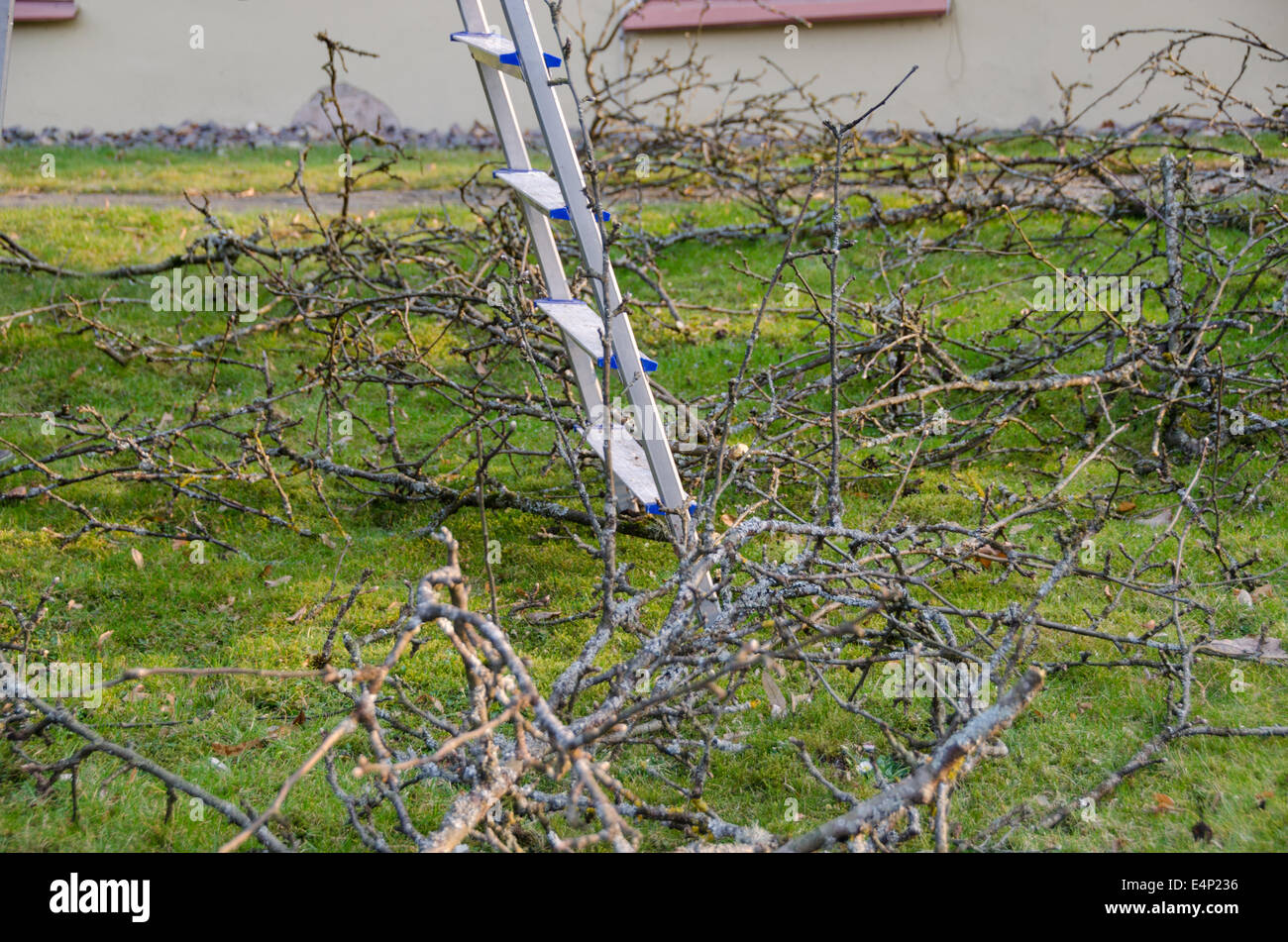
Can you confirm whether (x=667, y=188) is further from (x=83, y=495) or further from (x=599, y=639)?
(x=599, y=639)

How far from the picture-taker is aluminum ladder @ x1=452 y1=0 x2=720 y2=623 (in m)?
3.26

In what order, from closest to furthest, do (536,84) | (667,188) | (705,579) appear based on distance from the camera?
(536,84)
(705,579)
(667,188)

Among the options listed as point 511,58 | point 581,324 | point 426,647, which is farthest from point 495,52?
point 426,647

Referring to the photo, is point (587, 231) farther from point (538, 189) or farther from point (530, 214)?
point (530, 214)

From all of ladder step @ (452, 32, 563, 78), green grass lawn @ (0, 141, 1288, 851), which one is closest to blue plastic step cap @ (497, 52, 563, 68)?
ladder step @ (452, 32, 563, 78)

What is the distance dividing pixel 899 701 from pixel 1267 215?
4706 mm

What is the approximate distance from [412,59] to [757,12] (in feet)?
12.0

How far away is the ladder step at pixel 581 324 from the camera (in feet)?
11.3

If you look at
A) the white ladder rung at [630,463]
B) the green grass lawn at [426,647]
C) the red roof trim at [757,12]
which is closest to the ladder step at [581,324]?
the white ladder rung at [630,463]

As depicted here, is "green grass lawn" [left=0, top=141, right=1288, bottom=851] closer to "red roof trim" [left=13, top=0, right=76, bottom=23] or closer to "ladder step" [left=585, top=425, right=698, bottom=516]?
"ladder step" [left=585, top=425, right=698, bottom=516]

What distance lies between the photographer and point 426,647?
12.7ft

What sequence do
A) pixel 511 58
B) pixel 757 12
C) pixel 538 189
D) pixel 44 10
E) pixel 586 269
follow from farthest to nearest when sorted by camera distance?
pixel 44 10 < pixel 757 12 < pixel 538 189 < pixel 511 58 < pixel 586 269

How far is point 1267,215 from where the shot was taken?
660 cm
